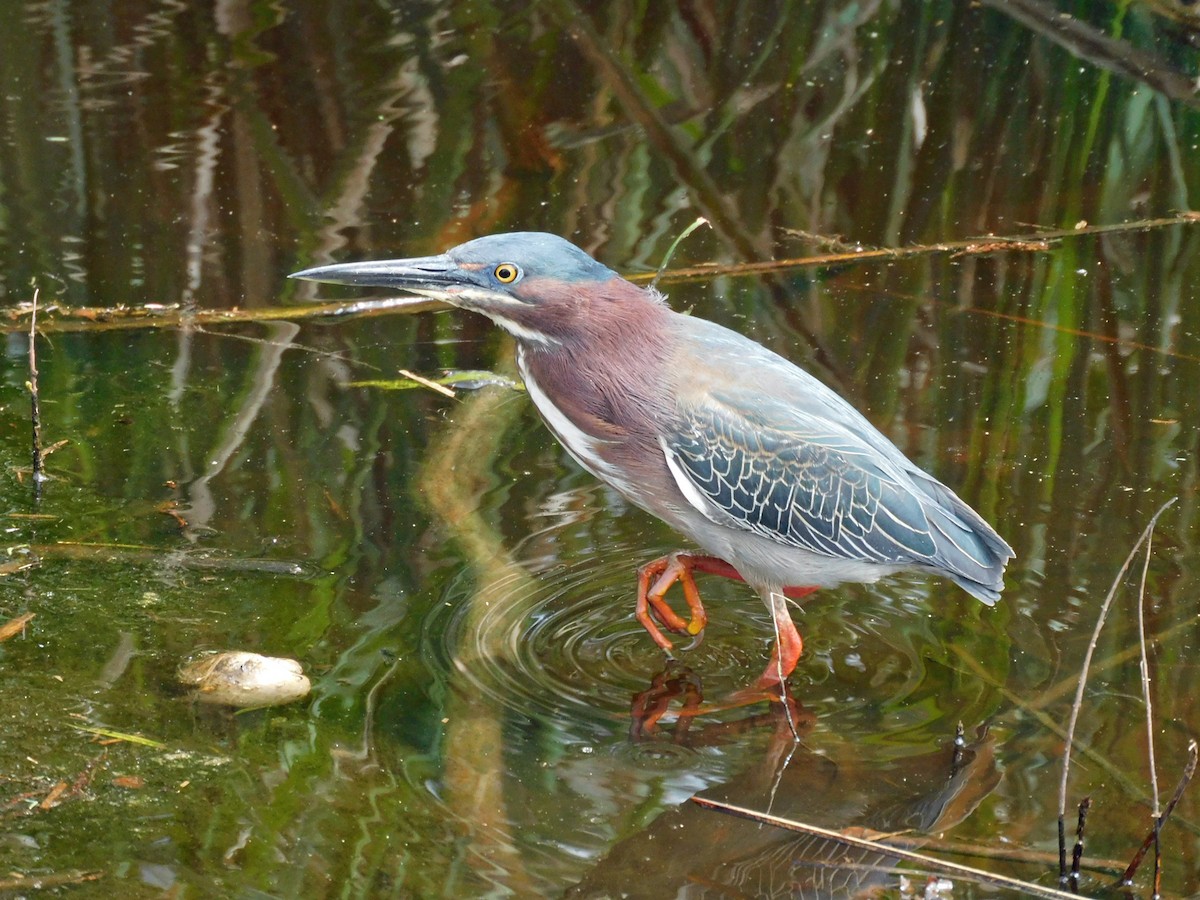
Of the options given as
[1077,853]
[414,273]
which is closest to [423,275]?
[414,273]

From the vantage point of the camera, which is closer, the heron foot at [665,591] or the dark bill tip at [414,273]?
the dark bill tip at [414,273]

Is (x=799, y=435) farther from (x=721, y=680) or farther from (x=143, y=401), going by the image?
(x=143, y=401)

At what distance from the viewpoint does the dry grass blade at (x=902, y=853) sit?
308cm

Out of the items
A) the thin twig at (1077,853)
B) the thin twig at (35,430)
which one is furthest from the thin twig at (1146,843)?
the thin twig at (35,430)

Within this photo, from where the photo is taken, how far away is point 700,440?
403 cm

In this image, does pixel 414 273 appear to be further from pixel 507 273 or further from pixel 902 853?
pixel 902 853

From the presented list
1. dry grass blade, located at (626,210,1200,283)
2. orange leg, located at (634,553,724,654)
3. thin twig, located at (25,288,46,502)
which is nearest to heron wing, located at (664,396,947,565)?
orange leg, located at (634,553,724,654)

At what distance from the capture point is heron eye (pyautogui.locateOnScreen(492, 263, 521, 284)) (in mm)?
3904

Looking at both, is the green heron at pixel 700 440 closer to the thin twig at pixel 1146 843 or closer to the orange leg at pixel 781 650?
the orange leg at pixel 781 650

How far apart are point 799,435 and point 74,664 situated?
1.99m

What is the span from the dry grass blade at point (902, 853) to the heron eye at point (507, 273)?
143 cm

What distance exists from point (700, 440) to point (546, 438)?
1.19 metres

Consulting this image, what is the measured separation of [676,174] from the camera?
23.3 feet

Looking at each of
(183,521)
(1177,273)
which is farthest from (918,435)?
(183,521)
